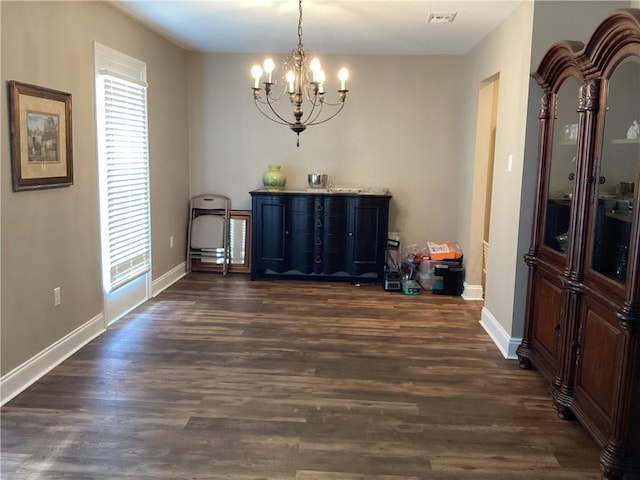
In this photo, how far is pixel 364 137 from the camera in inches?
237

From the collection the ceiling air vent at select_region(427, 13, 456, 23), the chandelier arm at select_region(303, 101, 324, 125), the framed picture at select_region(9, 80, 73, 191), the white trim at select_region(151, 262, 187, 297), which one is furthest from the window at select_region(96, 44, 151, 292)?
the ceiling air vent at select_region(427, 13, 456, 23)

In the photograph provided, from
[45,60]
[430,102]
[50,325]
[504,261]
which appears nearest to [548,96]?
[504,261]

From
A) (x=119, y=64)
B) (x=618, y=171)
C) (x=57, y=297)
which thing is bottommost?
(x=57, y=297)

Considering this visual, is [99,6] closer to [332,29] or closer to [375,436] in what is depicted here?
[332,29]

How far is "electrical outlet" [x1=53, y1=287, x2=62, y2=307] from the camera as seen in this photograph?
346 cm

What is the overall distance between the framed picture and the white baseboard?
3228 mm

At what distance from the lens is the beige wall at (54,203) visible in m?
2.98

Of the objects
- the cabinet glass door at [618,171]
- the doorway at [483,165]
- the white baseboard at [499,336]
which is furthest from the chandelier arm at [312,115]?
the cabinet glass door at [618,171]

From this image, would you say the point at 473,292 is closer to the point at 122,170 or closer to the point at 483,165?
the point at 483,165

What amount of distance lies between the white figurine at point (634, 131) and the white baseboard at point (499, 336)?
176cm

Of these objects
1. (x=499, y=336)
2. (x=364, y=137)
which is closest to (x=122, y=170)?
(x=364, y=137)

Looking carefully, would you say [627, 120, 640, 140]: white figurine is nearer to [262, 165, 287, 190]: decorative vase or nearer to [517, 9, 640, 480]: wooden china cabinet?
[517, 9, 640, 480]: wooden china cabinet

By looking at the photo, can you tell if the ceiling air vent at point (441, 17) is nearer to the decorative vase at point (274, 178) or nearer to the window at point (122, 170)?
the decorative vase at point (274, 178)

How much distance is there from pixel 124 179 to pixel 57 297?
1.30 metres
